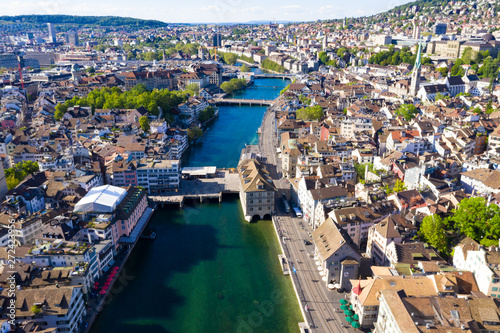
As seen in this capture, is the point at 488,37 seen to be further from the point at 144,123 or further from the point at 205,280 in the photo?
the point at 205,280

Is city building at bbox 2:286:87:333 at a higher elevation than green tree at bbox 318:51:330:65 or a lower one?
lower

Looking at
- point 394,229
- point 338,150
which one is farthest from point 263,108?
point 394,229

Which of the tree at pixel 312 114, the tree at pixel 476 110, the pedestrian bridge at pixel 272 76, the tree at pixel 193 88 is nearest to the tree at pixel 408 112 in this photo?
the tree at pixel 476 110

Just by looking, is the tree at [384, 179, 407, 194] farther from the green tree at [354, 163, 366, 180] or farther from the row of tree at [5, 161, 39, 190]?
the row of tree at [5, 161, 39, 190]

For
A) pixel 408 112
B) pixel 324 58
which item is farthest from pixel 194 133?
pixel 324 58

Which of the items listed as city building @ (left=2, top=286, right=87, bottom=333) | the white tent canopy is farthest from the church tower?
city building @ (left=2, top=286, right=87, bottom=333)

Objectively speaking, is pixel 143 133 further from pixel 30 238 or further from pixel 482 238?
pixel 482 238
